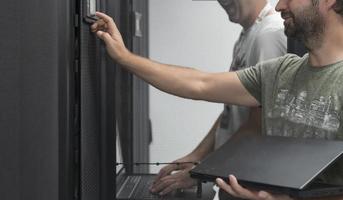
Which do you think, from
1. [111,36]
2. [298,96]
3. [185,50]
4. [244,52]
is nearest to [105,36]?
[111,36]

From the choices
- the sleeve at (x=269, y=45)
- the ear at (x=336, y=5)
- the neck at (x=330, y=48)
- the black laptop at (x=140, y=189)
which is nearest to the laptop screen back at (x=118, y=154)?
the black laptop at (x=140, y=189)

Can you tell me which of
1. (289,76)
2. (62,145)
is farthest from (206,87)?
(62,145)

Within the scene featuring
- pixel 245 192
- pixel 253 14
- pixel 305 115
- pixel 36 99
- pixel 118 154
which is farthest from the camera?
pixel 253 14

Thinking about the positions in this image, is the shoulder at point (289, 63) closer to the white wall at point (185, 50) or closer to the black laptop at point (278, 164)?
the white wall at point (185, 50)

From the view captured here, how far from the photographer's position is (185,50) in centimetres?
176

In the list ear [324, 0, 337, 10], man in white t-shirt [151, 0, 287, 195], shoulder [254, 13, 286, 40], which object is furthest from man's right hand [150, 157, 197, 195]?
ear [324, 0, 337, 10]

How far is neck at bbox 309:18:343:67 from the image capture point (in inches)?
62.3

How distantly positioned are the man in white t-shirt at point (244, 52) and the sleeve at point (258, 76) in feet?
0.11

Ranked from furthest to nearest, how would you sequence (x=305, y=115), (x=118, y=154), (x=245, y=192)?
(x=118, y=154), (x=305, y=115), (x=245, y=192)

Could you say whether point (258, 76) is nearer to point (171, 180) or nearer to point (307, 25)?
point (307, 25)

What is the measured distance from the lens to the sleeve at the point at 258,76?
5.51 ft

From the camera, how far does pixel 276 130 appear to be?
162 cm

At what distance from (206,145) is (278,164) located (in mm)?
472

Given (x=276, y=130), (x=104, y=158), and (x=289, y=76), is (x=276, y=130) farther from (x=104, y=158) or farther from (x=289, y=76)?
(x=104, y=158)
